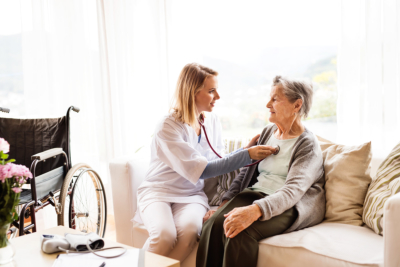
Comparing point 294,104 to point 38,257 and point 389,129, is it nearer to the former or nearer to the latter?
point 389,129

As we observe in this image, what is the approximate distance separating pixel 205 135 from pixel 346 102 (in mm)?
919

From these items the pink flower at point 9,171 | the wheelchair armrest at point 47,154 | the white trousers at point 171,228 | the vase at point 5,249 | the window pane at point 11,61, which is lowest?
the white trousers at point 171,228

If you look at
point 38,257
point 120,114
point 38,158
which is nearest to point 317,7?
point 120,114

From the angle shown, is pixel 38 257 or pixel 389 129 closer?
pixel 38 257

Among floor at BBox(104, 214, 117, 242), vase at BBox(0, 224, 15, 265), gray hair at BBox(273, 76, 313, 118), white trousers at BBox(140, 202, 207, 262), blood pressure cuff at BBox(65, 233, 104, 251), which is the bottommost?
floor at BBox(104, 214, 117, 242)

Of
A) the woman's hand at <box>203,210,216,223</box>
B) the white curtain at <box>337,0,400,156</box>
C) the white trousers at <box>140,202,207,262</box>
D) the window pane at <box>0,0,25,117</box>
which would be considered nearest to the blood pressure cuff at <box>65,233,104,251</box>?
the white trousers at <box>140,202,207,262</box>

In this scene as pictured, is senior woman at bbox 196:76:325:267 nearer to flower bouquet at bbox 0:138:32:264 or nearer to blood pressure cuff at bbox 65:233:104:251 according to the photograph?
blood pressure cuff at bbox 65:233:104:251

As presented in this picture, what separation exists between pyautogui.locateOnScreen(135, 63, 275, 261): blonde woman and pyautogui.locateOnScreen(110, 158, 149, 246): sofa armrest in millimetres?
112

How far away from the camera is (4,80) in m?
3.03

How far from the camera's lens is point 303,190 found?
1.63m

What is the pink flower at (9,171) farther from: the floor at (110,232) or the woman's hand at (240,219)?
the floor at (110,232)

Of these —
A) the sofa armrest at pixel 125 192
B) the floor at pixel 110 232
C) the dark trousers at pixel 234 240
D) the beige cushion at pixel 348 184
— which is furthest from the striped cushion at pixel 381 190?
the floor at pixel 110 232

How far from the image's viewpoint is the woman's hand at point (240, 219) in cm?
150

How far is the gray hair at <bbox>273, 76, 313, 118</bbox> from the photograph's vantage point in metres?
1.78
